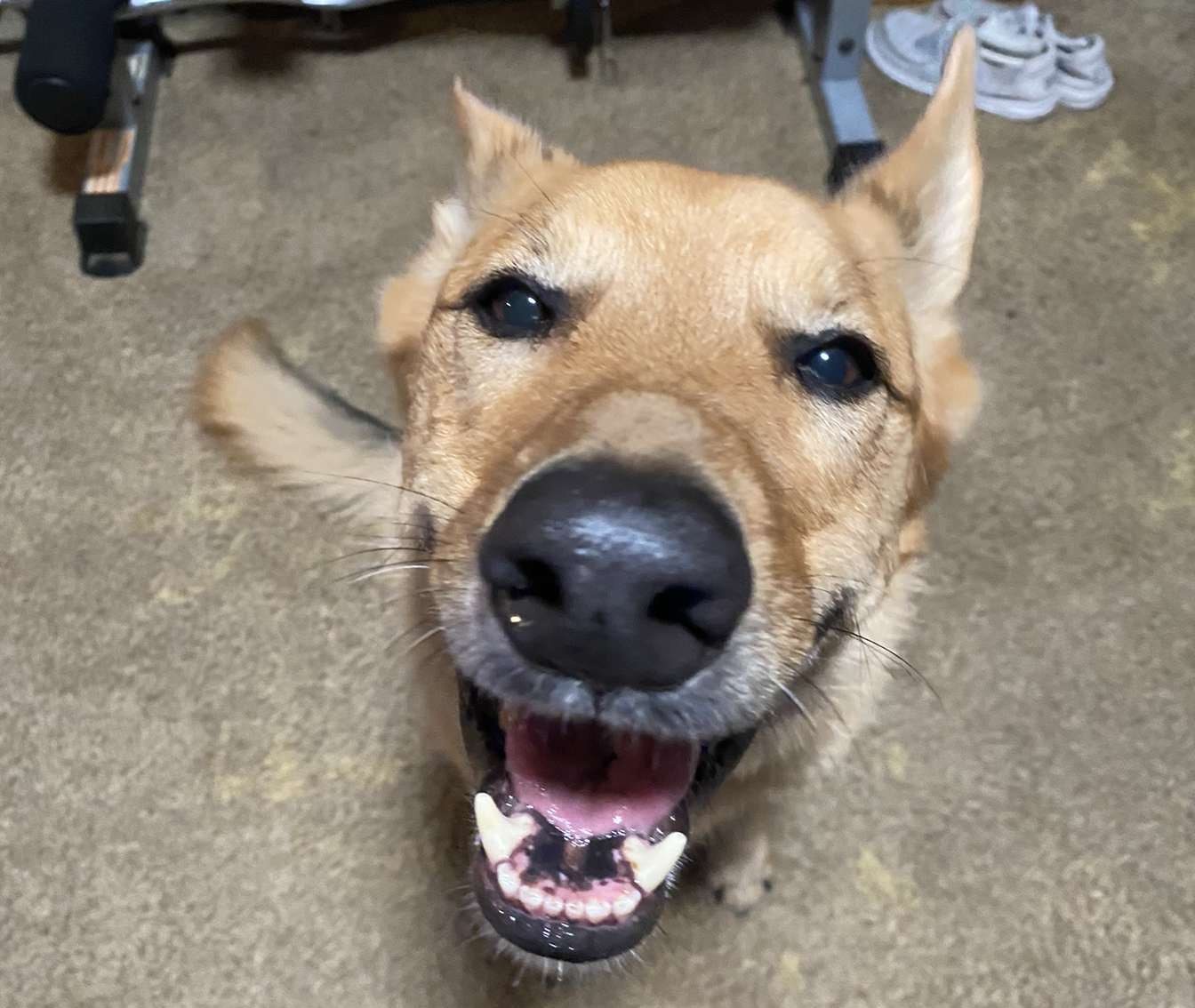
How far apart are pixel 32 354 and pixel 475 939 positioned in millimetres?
1639

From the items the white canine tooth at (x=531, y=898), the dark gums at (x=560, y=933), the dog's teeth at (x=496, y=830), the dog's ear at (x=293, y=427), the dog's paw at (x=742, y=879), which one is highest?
the dog's teeth at (x=496, y=830)

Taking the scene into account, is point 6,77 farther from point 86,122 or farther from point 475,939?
point 475,939

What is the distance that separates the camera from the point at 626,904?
1050mm

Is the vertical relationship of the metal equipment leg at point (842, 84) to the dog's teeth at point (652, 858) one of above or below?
above

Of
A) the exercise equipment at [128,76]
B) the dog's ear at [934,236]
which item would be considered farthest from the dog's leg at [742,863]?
the exercise equipment at [128,76]

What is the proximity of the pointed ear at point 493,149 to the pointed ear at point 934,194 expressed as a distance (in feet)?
1.64

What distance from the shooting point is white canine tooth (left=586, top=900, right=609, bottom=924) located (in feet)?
3.40

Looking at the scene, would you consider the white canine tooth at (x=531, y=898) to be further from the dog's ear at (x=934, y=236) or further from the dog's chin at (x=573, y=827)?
the dog's ear at (x=934, y=236)

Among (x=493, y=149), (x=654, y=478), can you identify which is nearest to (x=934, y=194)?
(x=493, y=149)

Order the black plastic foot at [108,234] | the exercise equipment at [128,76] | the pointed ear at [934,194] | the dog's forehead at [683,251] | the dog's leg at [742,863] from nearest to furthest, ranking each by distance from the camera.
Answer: the dog's forehead at [683,251], the pointed ear at [934,194], the dog's leg at [742,863], the exercise equipment at [128,76], the black plastic foot at [108,234]

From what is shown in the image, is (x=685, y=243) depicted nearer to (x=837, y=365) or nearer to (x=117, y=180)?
(x=837, y=365)

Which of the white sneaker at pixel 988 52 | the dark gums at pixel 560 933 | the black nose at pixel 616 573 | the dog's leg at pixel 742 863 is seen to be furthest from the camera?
the white sneaker at pixel 988 52

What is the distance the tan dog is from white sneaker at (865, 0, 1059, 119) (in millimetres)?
1463

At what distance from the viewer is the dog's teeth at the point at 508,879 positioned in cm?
104
